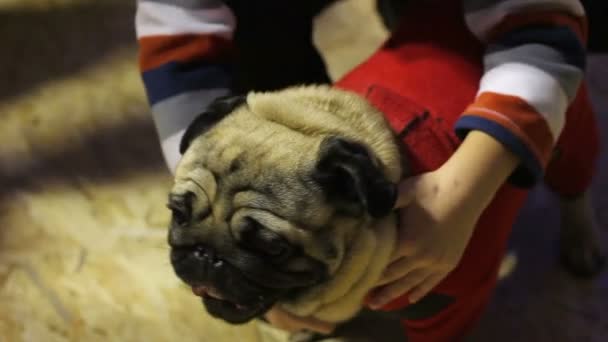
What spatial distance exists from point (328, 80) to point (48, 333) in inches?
23.3

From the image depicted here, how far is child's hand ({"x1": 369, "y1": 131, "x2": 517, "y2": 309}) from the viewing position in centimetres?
70

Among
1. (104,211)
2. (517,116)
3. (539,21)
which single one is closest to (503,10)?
(539,21)

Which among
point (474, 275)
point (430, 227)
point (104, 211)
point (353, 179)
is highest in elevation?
point (353, 179)

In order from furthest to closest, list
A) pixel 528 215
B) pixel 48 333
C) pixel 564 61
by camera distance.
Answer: pixel 528 215 → pixel 48 333 → pixel 564 61

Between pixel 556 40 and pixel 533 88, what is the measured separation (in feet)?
0.23

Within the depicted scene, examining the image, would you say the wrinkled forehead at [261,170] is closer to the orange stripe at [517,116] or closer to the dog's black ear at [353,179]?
the dog's black ear at [353,179]

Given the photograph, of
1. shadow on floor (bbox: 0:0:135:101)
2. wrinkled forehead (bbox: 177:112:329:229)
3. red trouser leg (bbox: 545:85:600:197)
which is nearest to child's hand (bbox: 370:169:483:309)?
wrinkled forehead (bbox: 177:112:329:229)

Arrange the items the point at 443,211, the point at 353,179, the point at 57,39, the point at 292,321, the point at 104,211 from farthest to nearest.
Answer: the point at 57,39
the point at 104,211
the point at 292,321
the point at 443,211
the point at 353,179

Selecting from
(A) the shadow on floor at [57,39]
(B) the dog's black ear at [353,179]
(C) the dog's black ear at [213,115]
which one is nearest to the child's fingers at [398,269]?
(B) the dog's black ear at [353,179]

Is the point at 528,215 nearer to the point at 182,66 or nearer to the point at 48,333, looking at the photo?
the point at 182,66

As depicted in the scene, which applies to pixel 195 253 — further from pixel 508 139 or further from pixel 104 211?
pixel 104 211

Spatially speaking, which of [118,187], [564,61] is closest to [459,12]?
[564,61]

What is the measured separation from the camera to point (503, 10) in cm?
80

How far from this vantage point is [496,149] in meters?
0.72
